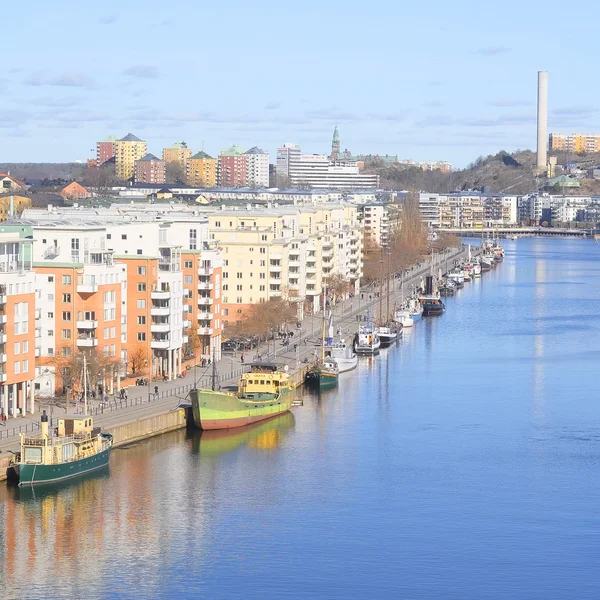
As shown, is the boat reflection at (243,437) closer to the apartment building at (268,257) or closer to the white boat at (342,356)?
the white boat at (342,356)

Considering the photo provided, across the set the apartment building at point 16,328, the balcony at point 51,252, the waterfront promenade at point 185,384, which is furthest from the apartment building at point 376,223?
the apartment building at point 16,328

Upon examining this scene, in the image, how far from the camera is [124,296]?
23.2 meters

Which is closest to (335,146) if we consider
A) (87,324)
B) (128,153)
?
(128,153)

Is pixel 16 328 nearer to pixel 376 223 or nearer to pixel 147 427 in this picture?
pixel 147 427

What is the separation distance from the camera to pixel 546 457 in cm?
1986

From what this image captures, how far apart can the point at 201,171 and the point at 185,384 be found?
76682 mm

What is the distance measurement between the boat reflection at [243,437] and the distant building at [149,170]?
69607mm

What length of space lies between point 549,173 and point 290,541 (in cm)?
11586

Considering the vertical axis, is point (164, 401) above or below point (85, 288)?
below

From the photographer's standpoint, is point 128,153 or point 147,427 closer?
point 147,427

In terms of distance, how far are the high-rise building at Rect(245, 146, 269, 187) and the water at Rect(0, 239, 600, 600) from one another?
78.0 metres

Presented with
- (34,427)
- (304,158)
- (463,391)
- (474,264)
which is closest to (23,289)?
(34,427)

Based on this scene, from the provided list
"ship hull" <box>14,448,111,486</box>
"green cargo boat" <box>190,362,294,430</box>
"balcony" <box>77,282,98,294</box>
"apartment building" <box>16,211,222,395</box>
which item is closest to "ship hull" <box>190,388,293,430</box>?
"green cargo boat" <box>190,362,294,430</box>

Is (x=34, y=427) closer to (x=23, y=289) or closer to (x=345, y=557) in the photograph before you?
(x=23, y=289)
